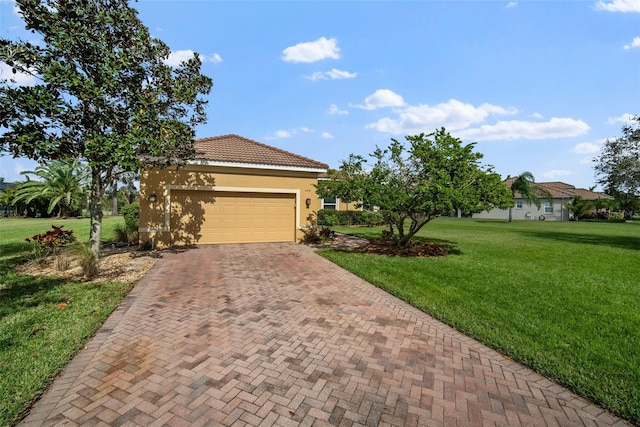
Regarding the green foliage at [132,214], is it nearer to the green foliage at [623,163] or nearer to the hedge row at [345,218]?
the hedge row at [345,218]

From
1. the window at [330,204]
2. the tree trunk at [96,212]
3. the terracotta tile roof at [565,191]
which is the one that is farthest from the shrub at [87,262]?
the terracotta tile roof at [565,191]

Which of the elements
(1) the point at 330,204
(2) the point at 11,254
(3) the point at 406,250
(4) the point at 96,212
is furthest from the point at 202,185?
(1) the point at 330,204

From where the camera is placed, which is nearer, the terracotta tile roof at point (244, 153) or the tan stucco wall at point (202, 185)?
the tan stucco wall at point (202, 185)

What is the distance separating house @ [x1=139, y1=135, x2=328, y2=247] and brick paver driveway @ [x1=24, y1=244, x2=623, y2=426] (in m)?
6.88

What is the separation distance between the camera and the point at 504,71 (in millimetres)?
11367

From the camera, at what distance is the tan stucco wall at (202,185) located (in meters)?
11.6

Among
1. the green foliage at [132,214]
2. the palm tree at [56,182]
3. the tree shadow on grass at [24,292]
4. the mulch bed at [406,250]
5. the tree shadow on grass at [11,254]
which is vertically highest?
the palm tree at [56,182]

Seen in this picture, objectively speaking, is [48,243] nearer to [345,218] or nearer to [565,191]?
[345,218]

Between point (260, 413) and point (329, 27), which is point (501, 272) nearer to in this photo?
point (260, 413)

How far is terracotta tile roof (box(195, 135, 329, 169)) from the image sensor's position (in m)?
12.7

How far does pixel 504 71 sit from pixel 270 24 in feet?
29.5

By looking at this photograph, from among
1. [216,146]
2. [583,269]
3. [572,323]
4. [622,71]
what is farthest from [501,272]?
[216,146]

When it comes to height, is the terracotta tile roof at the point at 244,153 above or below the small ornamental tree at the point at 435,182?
above

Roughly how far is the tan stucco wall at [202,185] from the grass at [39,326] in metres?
4.33
